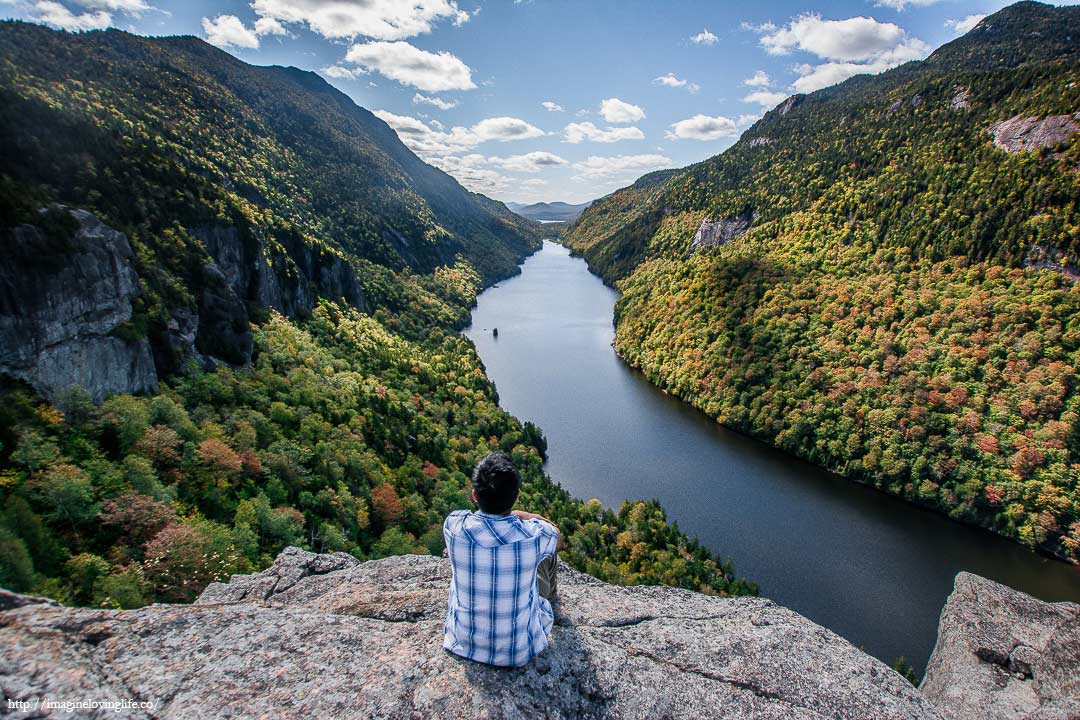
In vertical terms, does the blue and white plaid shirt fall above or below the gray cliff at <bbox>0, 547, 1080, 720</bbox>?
above

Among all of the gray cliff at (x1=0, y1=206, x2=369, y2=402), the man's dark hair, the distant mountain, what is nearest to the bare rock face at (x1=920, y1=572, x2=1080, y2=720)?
the man's dark hair

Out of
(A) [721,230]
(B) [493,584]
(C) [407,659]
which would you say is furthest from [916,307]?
(C) [407,659]

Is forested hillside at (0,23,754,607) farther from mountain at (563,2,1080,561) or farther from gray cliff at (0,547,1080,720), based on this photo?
mountain at (563,2,1080,561)

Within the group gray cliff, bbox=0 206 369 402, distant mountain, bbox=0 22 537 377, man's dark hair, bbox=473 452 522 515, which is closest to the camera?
man's dark hair, bbox=473 452 522 515

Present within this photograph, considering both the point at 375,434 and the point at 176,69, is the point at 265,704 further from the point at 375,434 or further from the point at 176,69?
the point at 176,69

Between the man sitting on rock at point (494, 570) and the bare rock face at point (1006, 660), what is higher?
the man sitting on rock at point (494, 570)

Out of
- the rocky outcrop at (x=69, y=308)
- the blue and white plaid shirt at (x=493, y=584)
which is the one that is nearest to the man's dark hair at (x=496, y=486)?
the blue and white plaid shirt at (x=493, y=584)

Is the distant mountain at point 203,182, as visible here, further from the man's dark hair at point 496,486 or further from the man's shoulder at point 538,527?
the man's shoulder at point 538,527
